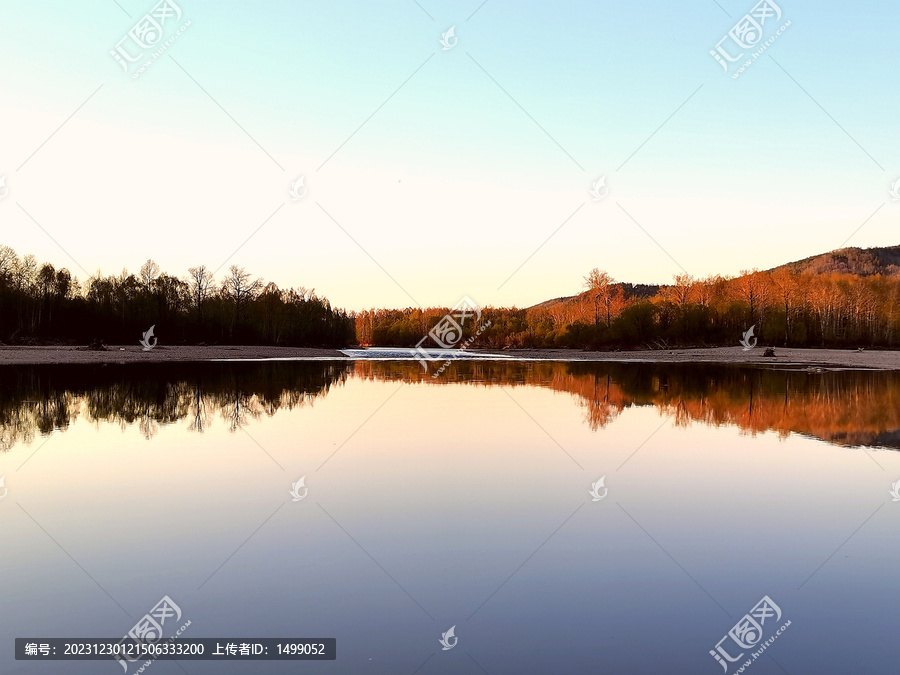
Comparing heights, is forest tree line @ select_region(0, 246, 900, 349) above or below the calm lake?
above

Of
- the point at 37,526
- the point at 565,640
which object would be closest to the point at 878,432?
the point at 565,640

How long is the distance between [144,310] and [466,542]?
96.4 metres

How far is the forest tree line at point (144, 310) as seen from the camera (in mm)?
81938

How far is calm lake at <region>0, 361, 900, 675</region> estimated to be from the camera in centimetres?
563

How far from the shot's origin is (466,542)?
26.6 feet

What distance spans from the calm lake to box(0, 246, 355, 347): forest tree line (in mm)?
70600

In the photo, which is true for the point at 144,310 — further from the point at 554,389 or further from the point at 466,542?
the point at 466,542

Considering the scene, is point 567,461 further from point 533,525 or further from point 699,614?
point 699,614

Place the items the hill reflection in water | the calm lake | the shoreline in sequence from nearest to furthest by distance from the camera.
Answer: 1. the calm lake
2. the hill reflection in water
3. the shoreline

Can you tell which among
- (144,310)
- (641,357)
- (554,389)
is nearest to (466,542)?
(554,389)

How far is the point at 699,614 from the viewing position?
6.16m

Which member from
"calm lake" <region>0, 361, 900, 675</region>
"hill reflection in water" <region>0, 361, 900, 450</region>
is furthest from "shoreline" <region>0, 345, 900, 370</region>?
"calm lake" <region>0, 361, 900, 675</region>

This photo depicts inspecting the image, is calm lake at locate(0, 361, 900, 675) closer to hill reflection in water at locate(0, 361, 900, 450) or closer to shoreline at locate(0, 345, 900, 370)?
hill reflection in water at locate(0, 361, 900, 450)

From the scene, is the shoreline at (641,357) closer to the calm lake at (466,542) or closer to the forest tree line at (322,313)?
the forest tree line at (322,313)
